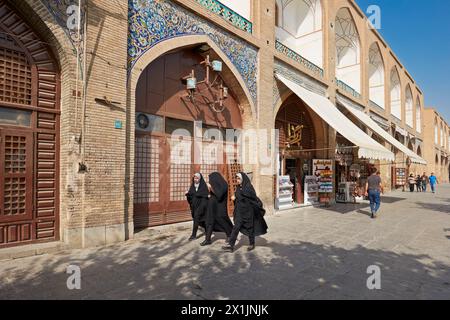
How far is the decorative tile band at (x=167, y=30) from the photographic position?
19.0ft

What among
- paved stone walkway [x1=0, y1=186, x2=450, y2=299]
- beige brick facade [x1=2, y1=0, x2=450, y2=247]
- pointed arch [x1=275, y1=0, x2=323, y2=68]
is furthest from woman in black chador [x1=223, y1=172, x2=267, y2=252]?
pointed arch [x1=275, y1=0, x2=323, y2=68]

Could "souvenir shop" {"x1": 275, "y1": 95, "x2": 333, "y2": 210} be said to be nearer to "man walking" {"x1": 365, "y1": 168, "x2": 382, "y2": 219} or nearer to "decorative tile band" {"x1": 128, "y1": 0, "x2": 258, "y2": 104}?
"man walking" {"x1": 365, "y1": 168, "x2": 382, "y2": 219}

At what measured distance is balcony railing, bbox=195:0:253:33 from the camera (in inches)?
291

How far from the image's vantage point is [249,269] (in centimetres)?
389

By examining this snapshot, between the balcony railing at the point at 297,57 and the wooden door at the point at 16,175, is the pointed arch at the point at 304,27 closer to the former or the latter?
the balcony railing at the point at 297,57

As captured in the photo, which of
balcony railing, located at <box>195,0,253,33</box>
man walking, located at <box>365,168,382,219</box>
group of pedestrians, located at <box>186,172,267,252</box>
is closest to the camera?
group of pedestrians, located at <box>186,172,267,252</box>

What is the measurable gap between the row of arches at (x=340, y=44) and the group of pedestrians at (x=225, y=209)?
8447mm

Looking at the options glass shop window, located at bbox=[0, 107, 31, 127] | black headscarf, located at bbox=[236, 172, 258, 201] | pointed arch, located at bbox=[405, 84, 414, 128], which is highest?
pointed arch, located at bbox=[405, 84, 414, 128]

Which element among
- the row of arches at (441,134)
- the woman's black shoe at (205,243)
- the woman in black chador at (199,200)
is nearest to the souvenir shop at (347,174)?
the woman in black chador at (199,200)

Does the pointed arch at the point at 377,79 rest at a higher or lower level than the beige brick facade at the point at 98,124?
higher

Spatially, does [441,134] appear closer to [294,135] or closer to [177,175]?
[294,135]

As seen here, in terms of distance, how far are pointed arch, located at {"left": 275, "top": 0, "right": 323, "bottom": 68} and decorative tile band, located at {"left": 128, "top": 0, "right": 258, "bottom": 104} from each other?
4.52m

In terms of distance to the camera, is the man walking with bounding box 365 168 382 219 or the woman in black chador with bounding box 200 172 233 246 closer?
the woman in black chador with bounding box 200 172 233 246
